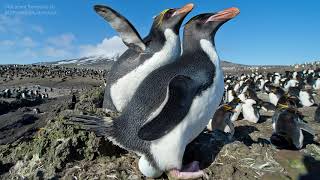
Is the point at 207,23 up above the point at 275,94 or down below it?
above

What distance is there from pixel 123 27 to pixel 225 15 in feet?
4.85

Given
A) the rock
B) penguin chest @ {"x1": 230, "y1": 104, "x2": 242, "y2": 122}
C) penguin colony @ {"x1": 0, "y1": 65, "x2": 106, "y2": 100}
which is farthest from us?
penguin colony @ {"x1": 0, "y1": 65, "x2": 106, "y2": 100}

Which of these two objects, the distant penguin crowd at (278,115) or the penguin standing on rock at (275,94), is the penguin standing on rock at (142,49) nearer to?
the distant penguin crowd at (278,115)

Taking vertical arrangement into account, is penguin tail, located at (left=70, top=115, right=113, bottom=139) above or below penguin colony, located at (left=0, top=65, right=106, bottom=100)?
above

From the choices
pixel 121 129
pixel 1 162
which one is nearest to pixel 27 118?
pixel 1 162

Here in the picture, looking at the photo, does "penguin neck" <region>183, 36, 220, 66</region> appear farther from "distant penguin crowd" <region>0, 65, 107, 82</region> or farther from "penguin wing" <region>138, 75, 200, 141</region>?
"distant penguin crowd" <region>0, 65, 107, 82</region>

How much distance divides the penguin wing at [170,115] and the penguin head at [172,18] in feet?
5.01

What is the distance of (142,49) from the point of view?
539cm

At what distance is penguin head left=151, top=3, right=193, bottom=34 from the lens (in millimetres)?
5180

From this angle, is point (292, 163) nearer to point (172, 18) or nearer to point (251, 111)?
point (172, 18)

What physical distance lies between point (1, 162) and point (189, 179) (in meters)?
2.67

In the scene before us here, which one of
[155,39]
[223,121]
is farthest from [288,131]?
[155,39]

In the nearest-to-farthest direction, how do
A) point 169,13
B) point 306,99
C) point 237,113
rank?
point 169,13 < point 237,113 < point 306,99

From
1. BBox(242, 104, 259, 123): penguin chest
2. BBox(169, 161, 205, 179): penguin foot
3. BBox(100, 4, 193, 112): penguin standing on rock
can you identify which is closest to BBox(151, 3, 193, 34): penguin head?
BBox(100, 4, 193, 112): penguin standing on rock
